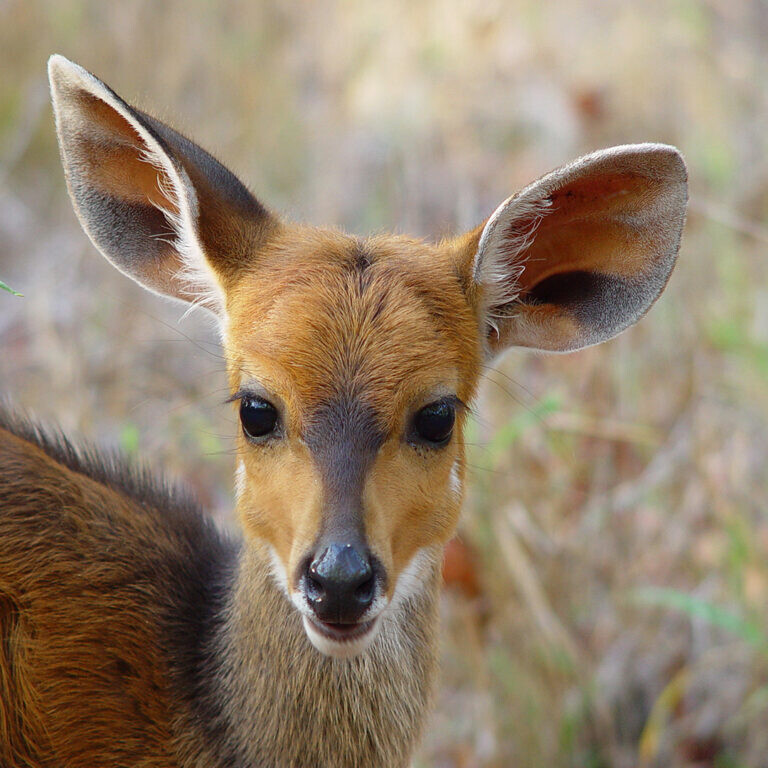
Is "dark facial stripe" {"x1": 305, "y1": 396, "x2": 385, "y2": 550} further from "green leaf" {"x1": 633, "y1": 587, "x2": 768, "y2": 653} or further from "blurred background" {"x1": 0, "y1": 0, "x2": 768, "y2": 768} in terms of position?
"green leaf" {"x1": 633, "y1": 587, "x2": 768, "y2": 653}

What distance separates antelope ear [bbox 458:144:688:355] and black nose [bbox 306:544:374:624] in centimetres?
100

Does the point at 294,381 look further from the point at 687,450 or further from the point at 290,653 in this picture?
the point at 687,450

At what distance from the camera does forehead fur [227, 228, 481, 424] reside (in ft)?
9.54

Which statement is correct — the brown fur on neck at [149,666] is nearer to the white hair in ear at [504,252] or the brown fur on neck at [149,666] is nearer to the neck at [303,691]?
the neck at [303,691]

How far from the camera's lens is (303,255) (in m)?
3.22

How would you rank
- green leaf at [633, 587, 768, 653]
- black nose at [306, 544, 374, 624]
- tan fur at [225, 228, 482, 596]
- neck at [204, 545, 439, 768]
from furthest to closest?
green leaf at [633, 587, 768, 653] < neck at [204, 545, 439, 768] < tan fur at [225, 228, 482, 596] < black nose at [306, 544, 374, 624]

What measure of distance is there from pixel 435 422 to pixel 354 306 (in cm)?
37

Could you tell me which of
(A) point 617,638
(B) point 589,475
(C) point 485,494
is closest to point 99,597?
(C) point 485,494

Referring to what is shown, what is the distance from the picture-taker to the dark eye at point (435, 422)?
9.79 feet

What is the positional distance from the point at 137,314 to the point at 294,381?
3882mm

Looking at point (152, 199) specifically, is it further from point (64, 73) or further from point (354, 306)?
point (354, 306)

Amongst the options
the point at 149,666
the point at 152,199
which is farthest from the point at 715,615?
the point at 152,199

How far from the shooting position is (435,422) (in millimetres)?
3004

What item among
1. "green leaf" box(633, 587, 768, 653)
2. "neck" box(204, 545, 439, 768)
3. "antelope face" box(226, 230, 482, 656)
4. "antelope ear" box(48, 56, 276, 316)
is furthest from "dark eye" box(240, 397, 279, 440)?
"green leaf" box(633, 587, 768, 653)
